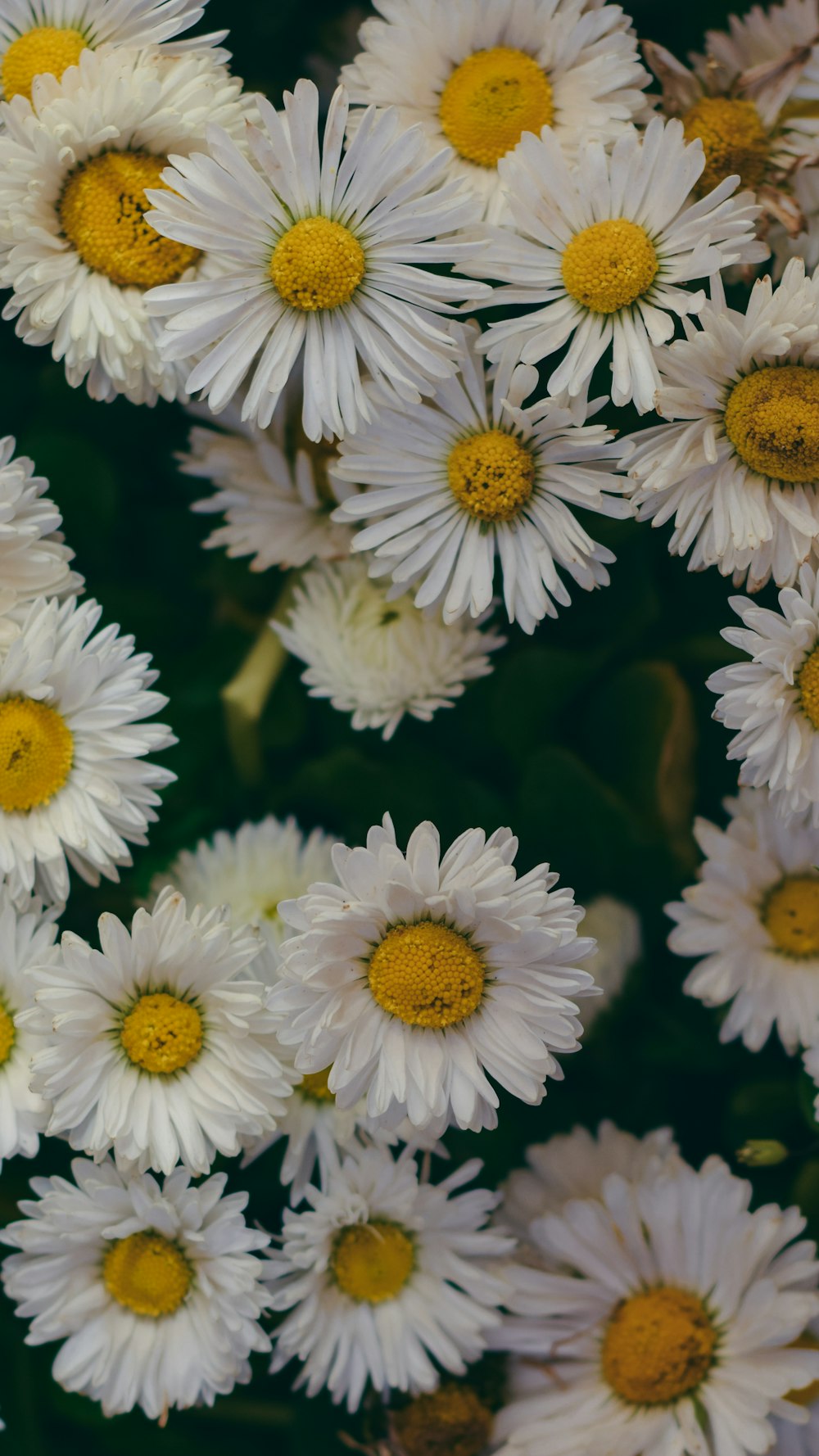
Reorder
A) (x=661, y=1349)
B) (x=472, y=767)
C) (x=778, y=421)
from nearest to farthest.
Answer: (x=778, y=421) → (x=661, y=1349) → (x=472, y=767)

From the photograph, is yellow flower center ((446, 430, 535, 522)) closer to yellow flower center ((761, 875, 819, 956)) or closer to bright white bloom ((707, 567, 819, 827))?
bright white bloom ((707, 567, 819, 827))

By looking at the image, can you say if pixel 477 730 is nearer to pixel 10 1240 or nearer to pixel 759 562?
pixel 759 562

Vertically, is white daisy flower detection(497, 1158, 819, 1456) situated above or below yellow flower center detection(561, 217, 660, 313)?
below

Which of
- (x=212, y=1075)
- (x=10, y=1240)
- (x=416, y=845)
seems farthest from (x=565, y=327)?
(x=10, y=1240)

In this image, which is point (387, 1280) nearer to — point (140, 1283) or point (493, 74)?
point (140, 1283)

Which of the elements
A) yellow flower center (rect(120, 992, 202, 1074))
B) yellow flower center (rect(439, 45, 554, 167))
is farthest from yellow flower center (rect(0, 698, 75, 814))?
yellow flower center (rect(439, 45, 554, 167))

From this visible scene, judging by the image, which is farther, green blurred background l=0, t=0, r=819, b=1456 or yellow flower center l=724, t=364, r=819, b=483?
green blurred background l=0, t=0, r=819, b=1456

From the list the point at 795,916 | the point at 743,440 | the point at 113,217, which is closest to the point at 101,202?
the point at 113,217
